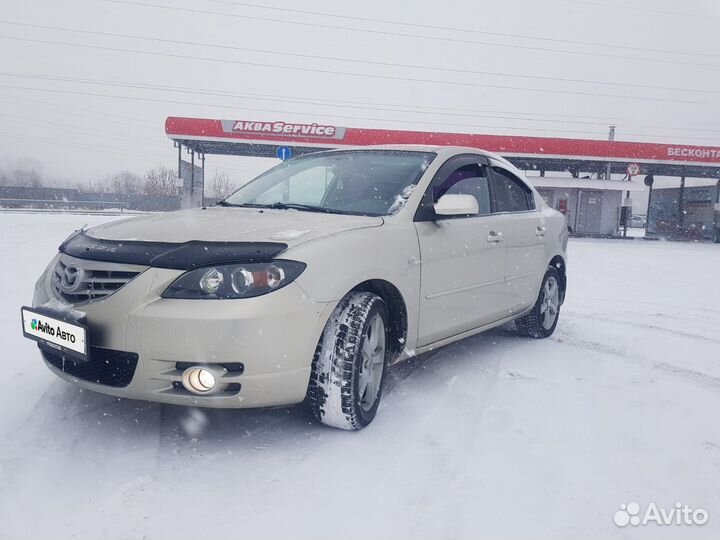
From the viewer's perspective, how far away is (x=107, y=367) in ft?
8.11

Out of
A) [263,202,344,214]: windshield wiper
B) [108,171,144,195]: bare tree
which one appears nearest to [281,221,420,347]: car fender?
[263,202,344,214]: windshield wiper

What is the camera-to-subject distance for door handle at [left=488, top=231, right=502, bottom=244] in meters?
3.88

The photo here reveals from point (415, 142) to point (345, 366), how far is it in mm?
20083

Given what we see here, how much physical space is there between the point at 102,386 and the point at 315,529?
1.17 m

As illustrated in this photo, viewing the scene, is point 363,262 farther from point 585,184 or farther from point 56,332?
point 585,184

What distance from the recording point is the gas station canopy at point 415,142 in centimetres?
2262

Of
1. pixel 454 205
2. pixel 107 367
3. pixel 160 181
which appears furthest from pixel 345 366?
pixel 160 181

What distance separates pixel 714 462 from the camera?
2557 mm

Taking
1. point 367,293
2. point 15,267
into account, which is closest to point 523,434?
point 367,293

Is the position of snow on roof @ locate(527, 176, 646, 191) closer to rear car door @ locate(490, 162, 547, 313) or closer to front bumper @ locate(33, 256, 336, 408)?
rear car door @ locate(490, 162, 547, 313)

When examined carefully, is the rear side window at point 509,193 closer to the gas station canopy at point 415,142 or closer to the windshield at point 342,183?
the windshield at point 342,183

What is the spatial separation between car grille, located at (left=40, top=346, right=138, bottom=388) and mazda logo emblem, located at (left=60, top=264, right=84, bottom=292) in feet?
0.99

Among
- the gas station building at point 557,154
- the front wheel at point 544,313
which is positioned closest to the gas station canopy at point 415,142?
the gas station building at point 557,154

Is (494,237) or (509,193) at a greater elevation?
(509,193)
